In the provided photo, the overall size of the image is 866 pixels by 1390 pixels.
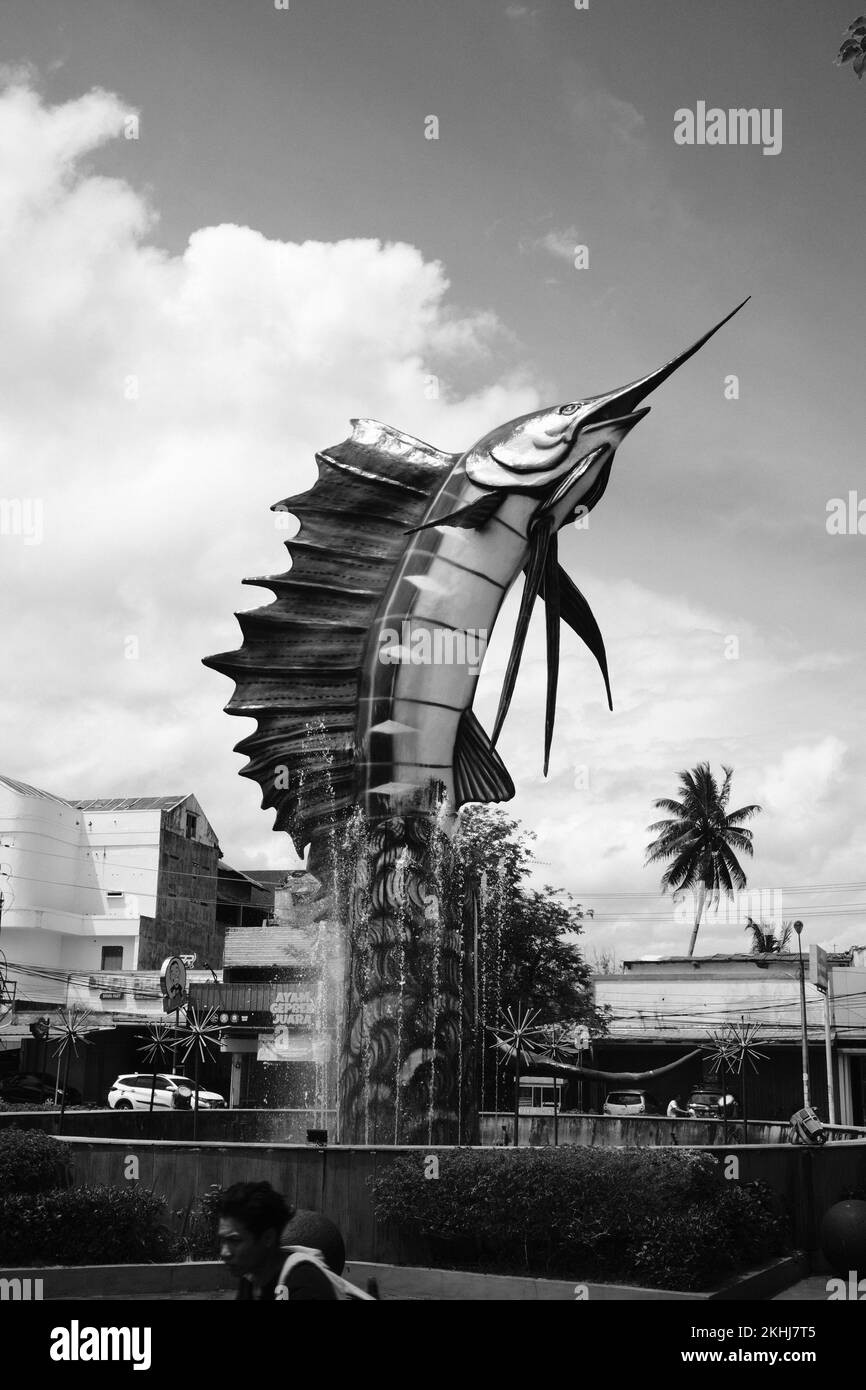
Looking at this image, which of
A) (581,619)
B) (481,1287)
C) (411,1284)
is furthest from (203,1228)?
(581,619)

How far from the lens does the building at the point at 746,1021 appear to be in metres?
36.2

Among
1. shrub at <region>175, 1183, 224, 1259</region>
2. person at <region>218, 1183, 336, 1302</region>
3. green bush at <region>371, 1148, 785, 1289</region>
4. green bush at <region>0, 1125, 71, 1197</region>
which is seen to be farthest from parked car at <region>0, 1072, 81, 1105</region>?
person at <region>218, 1183, 336, 1302</region>

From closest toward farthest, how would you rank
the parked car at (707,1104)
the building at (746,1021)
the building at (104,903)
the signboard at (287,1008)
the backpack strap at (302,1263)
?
the backpack strap at (302,1263)
the parked car at (707,1104)
the signboard at (287,1008)
the building at (746,1021)
the building at (104,903)

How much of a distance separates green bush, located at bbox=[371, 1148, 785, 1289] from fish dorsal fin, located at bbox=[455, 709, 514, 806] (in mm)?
4655

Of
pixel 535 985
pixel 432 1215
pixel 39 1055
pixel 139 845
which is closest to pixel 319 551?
pixel 432 1215

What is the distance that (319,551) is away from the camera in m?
15.0

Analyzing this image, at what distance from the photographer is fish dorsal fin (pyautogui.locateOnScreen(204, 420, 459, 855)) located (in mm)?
14688

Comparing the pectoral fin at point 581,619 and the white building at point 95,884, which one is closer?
the pectoral fin at point 581,619

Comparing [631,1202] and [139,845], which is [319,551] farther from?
[139,845]

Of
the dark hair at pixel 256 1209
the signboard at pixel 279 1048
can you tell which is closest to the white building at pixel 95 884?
the signboard at pixel 279 1048

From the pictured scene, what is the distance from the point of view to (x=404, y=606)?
14.3 meters

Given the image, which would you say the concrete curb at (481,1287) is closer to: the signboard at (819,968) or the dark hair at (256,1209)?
the dark hair at (256,1209)

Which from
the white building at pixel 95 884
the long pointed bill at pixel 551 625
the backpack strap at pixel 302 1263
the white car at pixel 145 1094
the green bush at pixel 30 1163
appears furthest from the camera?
the white building at pixel 95 884

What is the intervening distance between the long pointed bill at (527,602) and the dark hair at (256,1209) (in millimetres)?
9909
